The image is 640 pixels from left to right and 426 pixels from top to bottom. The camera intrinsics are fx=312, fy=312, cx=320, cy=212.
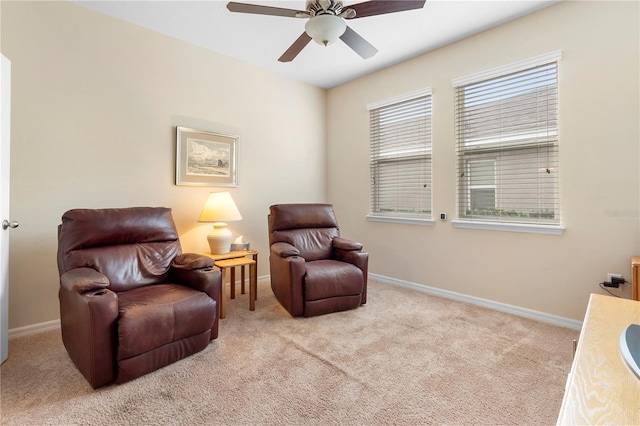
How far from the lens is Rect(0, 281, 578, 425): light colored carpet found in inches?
61.6

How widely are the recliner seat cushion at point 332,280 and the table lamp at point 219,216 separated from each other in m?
0.90

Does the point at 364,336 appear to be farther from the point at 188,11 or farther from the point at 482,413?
the point at 188,11

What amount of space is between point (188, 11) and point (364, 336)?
3.16 meters

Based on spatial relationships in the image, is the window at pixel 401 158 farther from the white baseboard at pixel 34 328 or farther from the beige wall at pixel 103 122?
the white baseboard at pixel 34 328

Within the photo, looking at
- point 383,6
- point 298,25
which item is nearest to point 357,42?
point 383,6

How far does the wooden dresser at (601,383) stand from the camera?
600 mm

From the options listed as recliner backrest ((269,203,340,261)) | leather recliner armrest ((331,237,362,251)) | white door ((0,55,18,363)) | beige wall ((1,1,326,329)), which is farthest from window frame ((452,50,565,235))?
white door ((0,55,18,363))

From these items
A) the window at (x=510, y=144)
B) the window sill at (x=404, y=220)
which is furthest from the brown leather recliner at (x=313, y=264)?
the window at (x=510, y=144)

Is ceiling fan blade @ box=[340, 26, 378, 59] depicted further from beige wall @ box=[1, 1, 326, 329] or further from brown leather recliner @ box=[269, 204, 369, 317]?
beige wall @ box=[1, 1, 326, 329]

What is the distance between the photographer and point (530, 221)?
9.53 ft

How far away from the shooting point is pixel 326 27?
78.4 inches

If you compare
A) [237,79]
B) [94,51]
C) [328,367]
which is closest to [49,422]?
[328,367]

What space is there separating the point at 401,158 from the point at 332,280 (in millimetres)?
1897

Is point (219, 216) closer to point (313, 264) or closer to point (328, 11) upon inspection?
point (313, 264)
